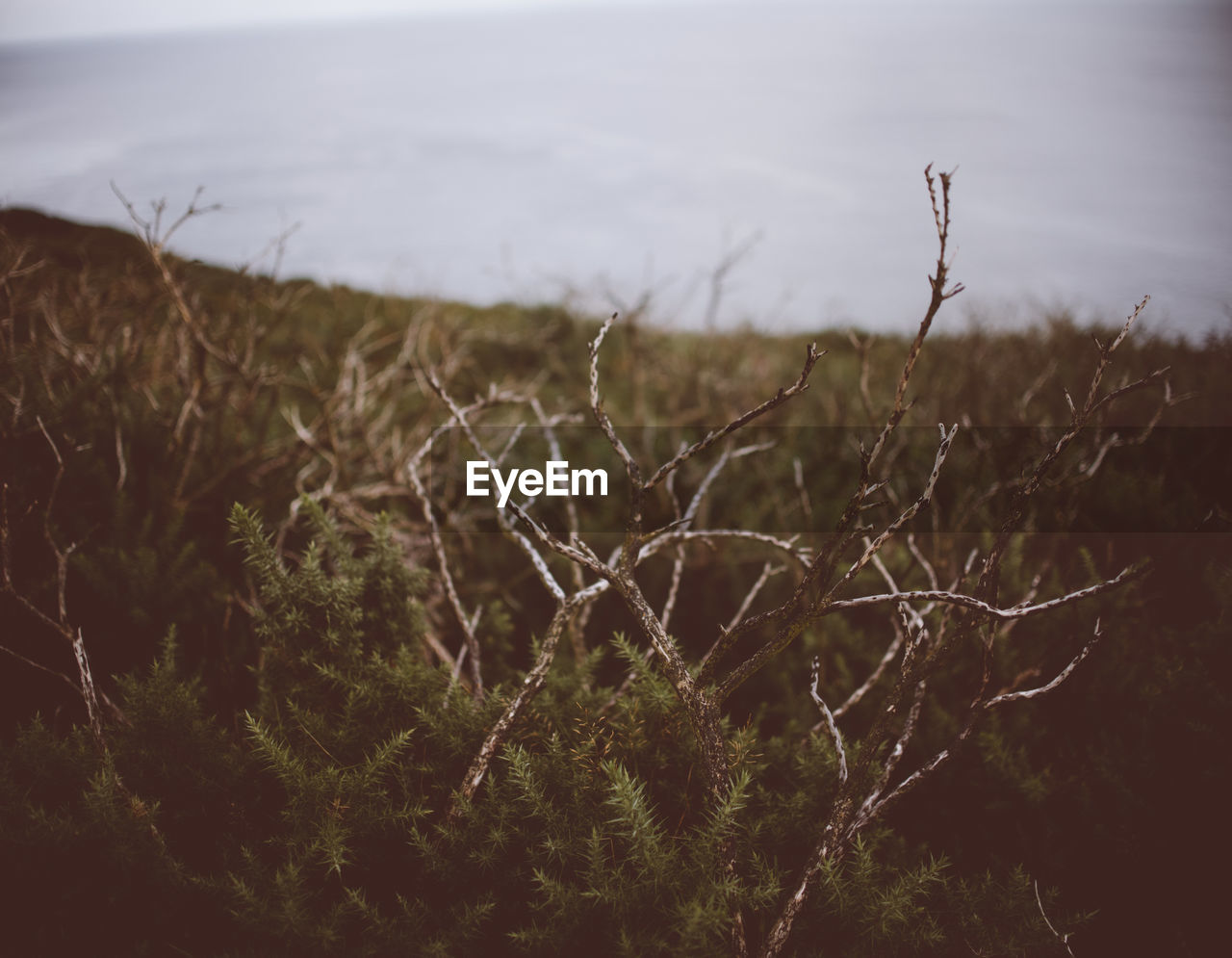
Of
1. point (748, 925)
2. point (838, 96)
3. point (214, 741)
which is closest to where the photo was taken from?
point (748, 925)

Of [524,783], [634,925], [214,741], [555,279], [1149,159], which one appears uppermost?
[1149,159]

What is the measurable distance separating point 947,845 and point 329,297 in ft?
32.7

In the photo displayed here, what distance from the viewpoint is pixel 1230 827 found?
1840 millimetres

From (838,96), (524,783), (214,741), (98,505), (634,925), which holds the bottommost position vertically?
(634,925)

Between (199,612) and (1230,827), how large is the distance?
3.57 meters

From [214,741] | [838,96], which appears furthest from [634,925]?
[838,96]

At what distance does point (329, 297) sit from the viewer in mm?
9469

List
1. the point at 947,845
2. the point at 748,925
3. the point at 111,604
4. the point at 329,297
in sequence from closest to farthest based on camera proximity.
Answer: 1. the point at 748,925
2. the point at 947,845
3. the point at 111,604
4. the point at 329,297

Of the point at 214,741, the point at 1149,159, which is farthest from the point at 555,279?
the point at 1149,159

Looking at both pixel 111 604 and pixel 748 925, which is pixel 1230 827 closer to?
pixel 748 925

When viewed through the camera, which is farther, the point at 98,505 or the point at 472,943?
the point at 98,505

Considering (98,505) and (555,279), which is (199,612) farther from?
(555,279)

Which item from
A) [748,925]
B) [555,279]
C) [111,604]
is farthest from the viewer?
[555,279]

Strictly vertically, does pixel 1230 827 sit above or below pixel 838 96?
below
